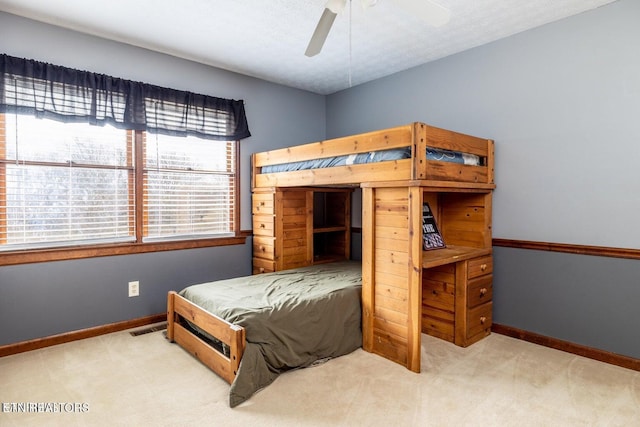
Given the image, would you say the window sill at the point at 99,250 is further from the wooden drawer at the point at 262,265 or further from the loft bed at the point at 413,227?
the loft bed at the point at 413,227

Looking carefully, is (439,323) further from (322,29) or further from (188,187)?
(188,187)

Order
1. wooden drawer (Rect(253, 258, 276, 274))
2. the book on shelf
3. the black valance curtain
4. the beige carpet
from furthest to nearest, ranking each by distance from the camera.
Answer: wooden drawer (Rect(253, 258, 276, 274)) < the book on shelf < the black valance curtain < the beige carpet

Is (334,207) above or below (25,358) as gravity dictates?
above

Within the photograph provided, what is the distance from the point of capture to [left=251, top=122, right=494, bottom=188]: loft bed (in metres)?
2.46

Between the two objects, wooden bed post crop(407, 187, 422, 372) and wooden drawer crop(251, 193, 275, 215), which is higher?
wooden drawer crop(251, 193, 275, 215)

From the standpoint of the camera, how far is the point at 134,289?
327cm

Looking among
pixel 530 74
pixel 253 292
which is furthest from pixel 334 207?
pixel 530 74

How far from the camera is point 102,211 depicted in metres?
3.11

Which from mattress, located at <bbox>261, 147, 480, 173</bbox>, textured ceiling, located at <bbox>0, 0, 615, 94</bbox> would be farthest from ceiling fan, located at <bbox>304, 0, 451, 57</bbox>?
mattress, located at <bbox>261, 147, 480, 173</bbox>

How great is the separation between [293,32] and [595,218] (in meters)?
2.68

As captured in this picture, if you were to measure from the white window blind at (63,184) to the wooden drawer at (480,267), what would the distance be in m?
2.88

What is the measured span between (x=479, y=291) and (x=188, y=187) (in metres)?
2.79

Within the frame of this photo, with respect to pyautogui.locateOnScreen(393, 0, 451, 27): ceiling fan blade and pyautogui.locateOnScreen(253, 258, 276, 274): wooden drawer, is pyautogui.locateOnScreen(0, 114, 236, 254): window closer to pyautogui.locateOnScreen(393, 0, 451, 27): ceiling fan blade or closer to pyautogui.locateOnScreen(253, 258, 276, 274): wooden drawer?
pyautogui.locateOnScreen(253, 258, 276, 274): wooden drawer

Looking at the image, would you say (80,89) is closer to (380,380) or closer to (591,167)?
(380,380)
